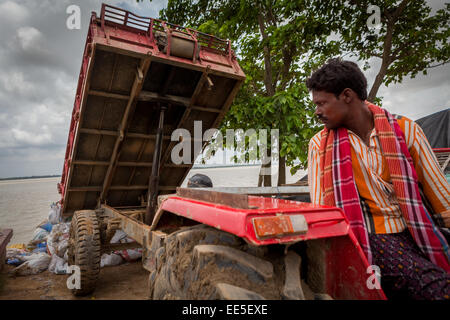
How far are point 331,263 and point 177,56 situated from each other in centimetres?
316

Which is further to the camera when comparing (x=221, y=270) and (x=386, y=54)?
(x=386, y=54)

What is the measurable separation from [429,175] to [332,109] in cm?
65

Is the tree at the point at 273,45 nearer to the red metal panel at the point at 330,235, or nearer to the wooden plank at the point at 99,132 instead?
the wooden plank at the point at 99,132

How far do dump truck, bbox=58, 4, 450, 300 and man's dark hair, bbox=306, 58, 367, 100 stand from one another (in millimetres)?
758

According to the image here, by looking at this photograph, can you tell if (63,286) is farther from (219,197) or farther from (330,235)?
(330,235)

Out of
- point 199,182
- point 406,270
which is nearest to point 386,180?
point 406,270

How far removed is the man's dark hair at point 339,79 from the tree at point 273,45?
11.3ft

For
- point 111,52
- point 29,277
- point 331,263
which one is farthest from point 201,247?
point 29,277

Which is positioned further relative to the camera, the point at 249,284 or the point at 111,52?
the point at 111,52

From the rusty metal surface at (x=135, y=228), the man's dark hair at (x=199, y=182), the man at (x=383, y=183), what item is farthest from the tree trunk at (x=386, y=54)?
the rusty metal surface at (x=135, y=228)

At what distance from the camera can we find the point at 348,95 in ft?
5.10
